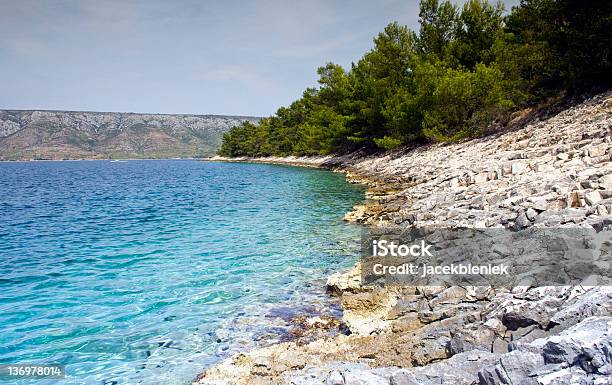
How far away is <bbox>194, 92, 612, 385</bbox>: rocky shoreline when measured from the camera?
12.6ft

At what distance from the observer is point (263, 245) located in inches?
639

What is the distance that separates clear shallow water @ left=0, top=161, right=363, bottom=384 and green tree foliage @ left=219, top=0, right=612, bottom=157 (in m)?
20.5

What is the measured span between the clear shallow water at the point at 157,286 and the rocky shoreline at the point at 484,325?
139cm

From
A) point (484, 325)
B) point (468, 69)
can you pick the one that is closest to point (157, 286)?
point (484, 325)

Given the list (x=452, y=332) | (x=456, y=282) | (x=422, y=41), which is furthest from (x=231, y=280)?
(x=422, y=41)

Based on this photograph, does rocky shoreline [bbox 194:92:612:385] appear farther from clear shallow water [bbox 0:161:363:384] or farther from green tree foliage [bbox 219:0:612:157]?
green tree foliage [bbox 219:0:612:157]

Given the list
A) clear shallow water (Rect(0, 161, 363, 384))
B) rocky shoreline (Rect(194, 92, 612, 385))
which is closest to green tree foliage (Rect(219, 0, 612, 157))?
rocky shoreline (Rect(194, 92, 612, 385))

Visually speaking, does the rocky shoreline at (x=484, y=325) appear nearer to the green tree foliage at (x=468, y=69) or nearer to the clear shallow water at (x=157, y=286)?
the clear shallow water at (x=157, y=286)

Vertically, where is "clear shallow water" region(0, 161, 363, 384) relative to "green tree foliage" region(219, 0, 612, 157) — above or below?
below

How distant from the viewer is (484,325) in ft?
18.1

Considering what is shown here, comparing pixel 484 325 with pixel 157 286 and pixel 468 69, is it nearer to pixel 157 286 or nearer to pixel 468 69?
pixel 157 286

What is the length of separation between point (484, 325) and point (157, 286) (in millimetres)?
9409

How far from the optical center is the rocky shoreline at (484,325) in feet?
12.6

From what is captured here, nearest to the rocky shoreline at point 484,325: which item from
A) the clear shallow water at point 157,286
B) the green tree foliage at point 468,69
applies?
the clear shallow water at point 157,286
